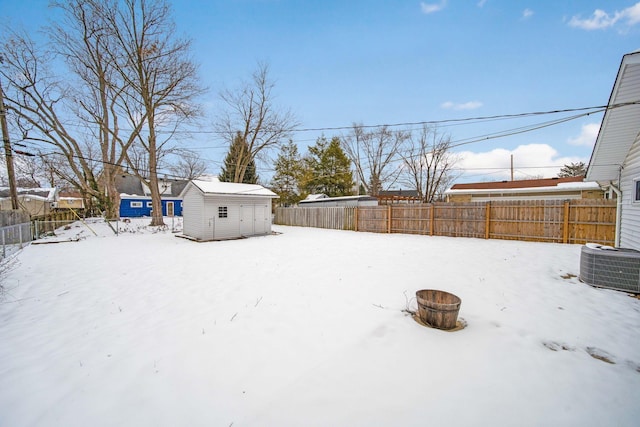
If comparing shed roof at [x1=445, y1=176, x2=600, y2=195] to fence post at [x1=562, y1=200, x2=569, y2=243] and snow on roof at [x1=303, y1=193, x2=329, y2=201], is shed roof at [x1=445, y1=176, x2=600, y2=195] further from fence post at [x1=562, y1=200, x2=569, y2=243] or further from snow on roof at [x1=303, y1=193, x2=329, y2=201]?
snow on roof at [x1=303, y1=193, x2=329, y2=201]

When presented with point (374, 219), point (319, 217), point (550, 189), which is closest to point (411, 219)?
point (374, 219)

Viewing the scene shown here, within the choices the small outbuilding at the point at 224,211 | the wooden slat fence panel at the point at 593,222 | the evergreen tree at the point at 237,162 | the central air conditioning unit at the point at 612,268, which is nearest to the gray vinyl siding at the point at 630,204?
the central air conditioning unit at the point at 612,268

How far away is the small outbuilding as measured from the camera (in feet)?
40.3

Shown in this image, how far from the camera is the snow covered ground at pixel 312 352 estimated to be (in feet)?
6.77

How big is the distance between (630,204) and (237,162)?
2271 centimetres

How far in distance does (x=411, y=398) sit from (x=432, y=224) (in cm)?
1147

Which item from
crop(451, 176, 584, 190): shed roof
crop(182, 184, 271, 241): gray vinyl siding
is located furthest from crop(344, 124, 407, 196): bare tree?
crop(182, 184, 271, 241): gray vinyl siding

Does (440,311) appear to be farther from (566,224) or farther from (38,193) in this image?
(38,193)

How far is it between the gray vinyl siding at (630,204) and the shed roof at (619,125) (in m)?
0.20

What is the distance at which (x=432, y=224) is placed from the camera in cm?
1256

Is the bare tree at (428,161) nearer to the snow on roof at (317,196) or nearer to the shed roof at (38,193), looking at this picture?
the snow on roof at (317,196)

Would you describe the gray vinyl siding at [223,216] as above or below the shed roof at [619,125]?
below

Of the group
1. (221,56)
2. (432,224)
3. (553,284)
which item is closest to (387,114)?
(432,224)

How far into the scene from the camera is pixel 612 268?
4754 mm
